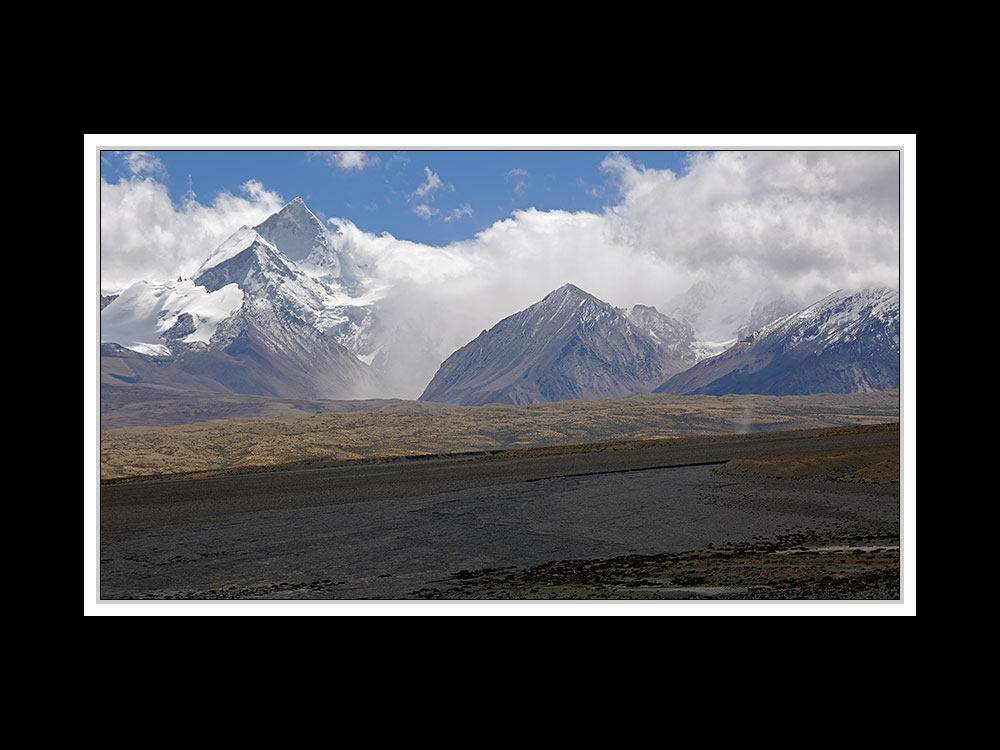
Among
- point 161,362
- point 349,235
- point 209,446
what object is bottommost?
point 209,446

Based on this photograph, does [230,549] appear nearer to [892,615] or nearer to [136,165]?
[136,165]

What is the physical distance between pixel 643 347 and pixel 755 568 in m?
16.4

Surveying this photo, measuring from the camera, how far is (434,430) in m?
70.0

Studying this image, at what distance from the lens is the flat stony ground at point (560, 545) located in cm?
1438

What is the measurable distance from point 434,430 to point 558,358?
1309 inches

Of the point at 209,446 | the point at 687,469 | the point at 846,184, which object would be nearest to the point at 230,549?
the point at 846,184

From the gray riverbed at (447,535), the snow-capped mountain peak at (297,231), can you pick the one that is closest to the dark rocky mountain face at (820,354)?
the gray riverbed at (447,535)

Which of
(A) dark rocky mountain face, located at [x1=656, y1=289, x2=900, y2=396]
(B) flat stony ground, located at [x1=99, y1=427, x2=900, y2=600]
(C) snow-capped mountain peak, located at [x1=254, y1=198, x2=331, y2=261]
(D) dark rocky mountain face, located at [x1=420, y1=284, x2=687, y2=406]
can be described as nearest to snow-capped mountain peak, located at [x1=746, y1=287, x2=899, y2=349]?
(A) dark rocky mountain face, located at [x1=656, y1=289, x2=900, y2=396]

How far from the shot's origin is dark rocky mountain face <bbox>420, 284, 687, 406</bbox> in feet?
74.2

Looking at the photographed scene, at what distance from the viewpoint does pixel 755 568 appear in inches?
600

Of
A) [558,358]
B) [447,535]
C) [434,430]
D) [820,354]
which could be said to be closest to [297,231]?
[447,535]

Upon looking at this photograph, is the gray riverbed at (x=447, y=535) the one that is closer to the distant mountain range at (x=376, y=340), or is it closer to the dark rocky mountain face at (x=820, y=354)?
the distant mountain range at (x=376, y=340)

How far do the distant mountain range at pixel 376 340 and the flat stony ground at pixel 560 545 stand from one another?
405cm

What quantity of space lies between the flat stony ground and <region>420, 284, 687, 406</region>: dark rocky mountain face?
468 centimetres
